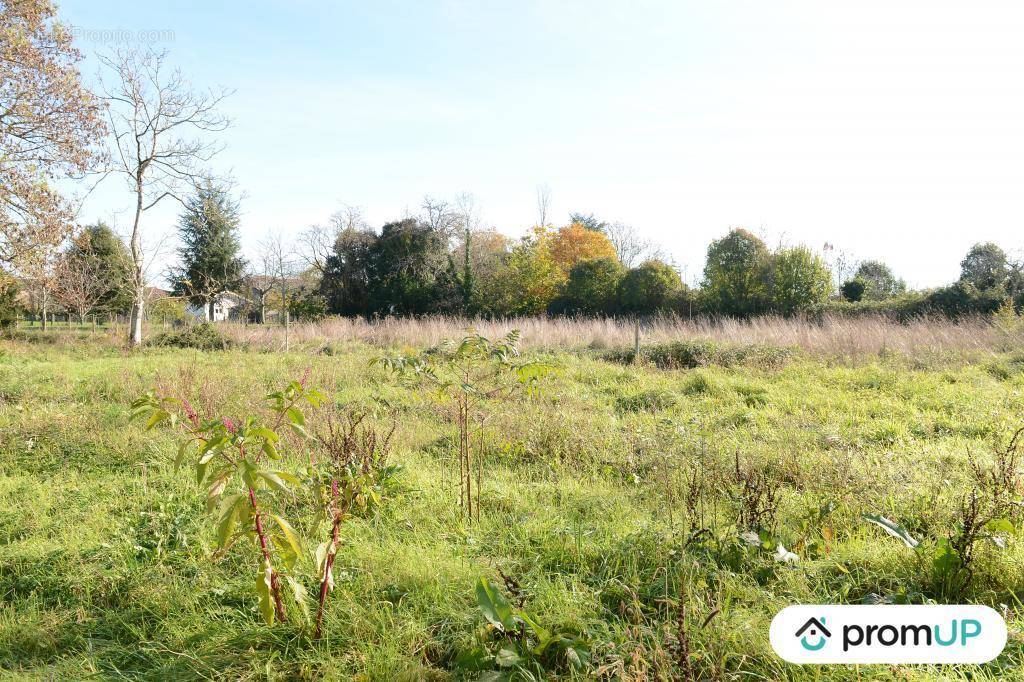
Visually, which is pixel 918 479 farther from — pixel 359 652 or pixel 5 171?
pixel 5 171

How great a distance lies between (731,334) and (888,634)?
38.2ft

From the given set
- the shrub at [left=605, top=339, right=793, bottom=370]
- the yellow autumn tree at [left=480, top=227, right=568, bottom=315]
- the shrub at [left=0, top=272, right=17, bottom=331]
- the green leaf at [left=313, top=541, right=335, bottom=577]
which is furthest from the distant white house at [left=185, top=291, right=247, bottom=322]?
the green leaf at [left=313, top=541, right=335, bottom=577]

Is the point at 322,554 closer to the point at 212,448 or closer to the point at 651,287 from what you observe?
the point at 212,448

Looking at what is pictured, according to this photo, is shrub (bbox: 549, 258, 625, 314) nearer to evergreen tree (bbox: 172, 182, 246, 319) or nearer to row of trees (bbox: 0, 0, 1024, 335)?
row of trees (bbox: 0, 0, 1024, 335)

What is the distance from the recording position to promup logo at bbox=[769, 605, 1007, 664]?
6.82ft

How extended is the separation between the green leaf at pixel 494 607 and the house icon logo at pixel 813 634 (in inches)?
42.8

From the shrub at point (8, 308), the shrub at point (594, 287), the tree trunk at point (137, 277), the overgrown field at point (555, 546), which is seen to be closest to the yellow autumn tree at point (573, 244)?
the shrub at point (594, 287)

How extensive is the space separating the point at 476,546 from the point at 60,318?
44.3 metres

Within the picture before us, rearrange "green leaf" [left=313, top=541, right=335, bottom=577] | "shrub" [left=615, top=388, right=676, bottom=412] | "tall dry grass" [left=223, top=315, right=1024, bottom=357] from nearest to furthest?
"green leaf" [left=313, top=541, right=335, bottom=577] < "shrub" [left=615, top=388, right=676, bottom=412] < "tall dry grass" [left=223, top=315, right=1024, bottom=357]

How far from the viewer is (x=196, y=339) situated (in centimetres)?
1548

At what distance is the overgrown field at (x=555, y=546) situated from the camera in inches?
90.1

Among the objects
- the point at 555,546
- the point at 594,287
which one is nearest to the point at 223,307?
the point at 594,287

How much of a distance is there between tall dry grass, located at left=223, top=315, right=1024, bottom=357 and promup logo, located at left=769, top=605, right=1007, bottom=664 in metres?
5.53

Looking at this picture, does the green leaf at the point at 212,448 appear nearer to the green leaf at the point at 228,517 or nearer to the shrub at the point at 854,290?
the green leaf at the point at 228,517
